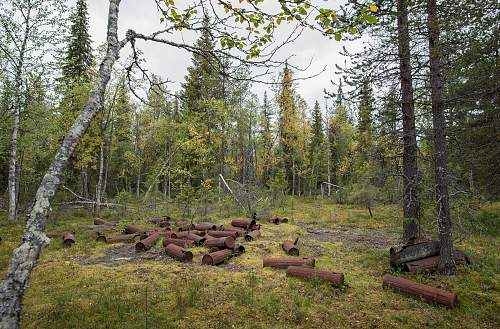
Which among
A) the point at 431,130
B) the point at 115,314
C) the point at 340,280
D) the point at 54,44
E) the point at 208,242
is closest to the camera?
the point at 115,314

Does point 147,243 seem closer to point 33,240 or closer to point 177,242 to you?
point 177,242

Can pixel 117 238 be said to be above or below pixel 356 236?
above

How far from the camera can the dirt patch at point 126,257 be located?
33.9 ft

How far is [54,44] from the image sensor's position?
17.2 meters

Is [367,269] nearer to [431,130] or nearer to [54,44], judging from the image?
[431,130]

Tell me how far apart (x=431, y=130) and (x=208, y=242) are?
8.41 meters

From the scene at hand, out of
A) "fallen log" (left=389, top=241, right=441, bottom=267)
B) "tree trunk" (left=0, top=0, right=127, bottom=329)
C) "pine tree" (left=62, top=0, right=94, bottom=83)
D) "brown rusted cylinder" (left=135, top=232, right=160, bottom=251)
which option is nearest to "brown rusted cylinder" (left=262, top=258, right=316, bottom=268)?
"fallen log" (left=389, top=241, right=441, bottom=267)

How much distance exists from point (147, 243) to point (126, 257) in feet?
3.49

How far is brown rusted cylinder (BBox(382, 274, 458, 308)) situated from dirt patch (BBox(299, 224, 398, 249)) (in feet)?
15.8

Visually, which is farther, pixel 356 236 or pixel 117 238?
pixel 356 236

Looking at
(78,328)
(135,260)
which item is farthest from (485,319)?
(135,260)

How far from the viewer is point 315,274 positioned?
8.16m

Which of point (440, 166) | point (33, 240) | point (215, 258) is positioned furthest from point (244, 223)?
point (33, 240)

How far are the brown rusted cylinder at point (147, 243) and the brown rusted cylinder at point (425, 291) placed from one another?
27.2ft
